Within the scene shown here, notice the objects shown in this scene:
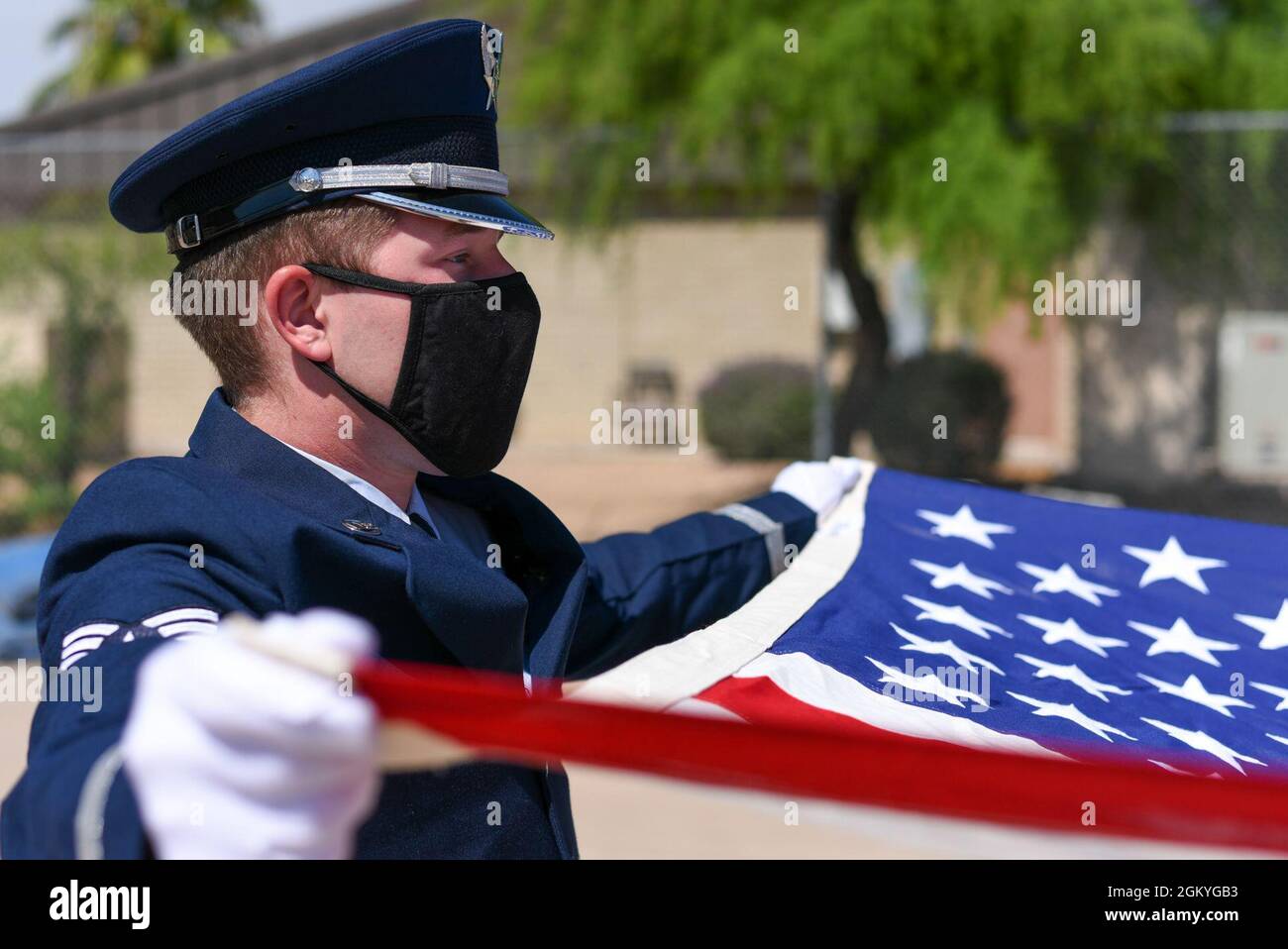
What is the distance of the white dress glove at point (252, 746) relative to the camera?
81 cm

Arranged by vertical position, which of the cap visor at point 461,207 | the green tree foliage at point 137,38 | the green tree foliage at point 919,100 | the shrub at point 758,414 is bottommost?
the shrub at point 758,414

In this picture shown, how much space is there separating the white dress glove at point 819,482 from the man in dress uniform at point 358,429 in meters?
0.70

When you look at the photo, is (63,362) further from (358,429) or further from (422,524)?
(358,429)

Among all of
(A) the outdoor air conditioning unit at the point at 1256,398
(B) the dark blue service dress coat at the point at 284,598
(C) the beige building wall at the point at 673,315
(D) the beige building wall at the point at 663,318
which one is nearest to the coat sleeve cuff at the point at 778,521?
(B) the dark blue service dress coat at the point at 284,598

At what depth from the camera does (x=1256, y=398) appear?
9.39 meters

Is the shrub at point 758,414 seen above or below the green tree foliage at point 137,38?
below

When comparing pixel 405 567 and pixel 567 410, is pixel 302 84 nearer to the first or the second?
pixel 405 567

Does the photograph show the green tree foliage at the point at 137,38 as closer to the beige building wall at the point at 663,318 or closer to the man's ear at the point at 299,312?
the beige building wall at the point at 663,318

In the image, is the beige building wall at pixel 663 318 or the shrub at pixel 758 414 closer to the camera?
the shrub at pixel 758 414

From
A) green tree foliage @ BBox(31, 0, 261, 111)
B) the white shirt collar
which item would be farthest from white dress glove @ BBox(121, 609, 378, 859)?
green tree foliage @ BBox(31, 0, 261, 111)

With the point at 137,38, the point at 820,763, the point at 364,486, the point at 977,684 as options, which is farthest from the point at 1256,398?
the point at 137,38

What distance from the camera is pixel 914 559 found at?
Answer: 7.84ft

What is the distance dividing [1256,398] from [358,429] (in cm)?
910

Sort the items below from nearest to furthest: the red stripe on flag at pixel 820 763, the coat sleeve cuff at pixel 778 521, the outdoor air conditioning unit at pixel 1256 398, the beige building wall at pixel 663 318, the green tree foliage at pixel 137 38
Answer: the red stripe on flag at pixel 820 763
the coat sleeve cuff at pixel 778 521
the outdoor air conditioning unit at pixel 1256 398
the beige building wall at pixel 663 318
the green tree foliage at pixel 137 38
